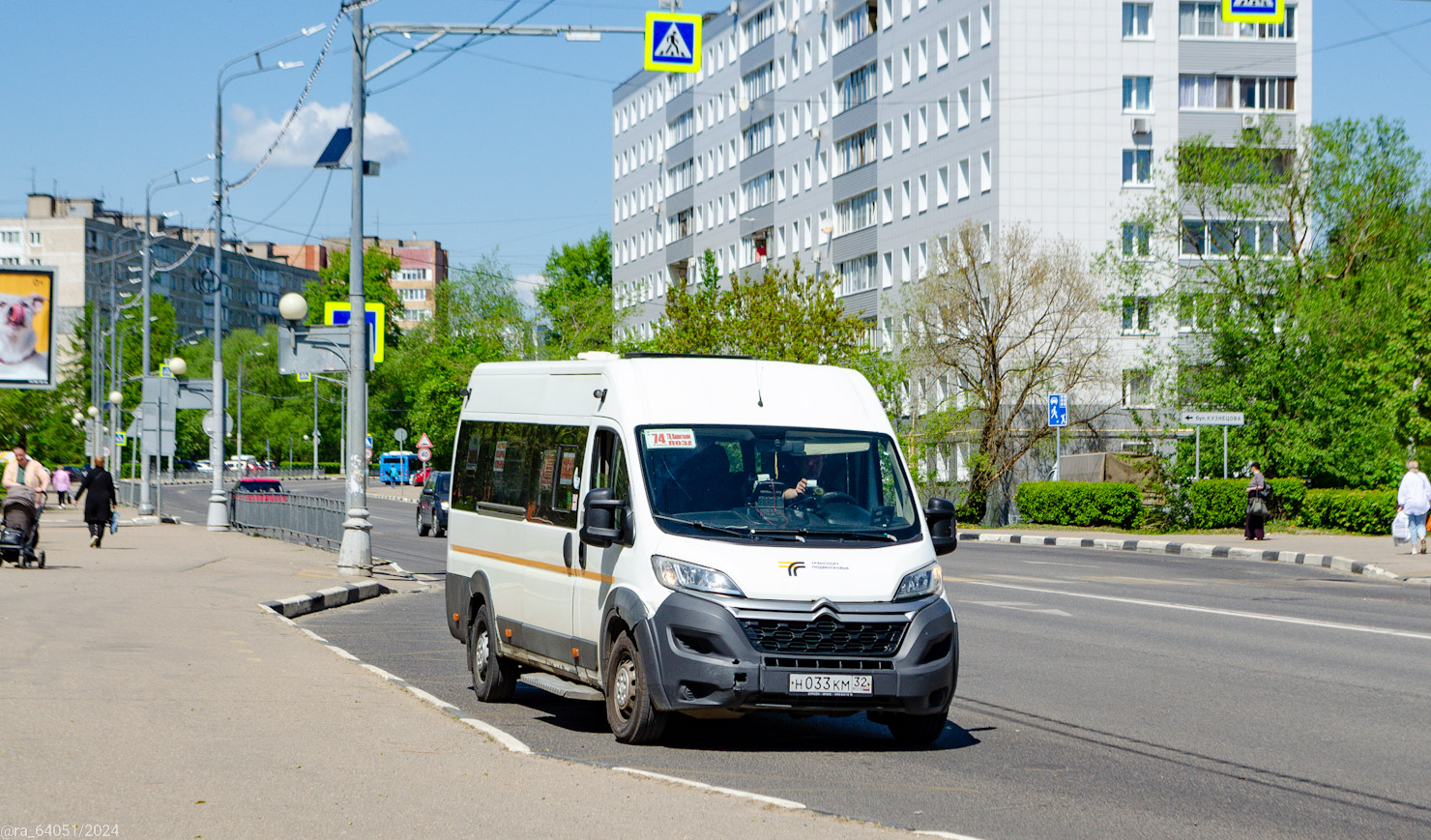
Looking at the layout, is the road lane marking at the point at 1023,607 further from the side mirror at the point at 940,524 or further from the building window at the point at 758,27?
the building window at the point at 758,27

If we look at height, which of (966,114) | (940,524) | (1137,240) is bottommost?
(940,524)

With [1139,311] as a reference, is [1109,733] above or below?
below

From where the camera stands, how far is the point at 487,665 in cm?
1200

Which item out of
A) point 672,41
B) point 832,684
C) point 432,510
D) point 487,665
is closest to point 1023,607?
point 672,41

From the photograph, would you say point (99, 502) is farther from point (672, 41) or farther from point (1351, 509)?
point (1351, 509)

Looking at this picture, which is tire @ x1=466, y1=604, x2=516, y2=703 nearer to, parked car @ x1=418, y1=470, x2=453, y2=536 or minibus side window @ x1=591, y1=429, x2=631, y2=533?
minibus side window @ x1=591, y1=429, x2=631, y2=533

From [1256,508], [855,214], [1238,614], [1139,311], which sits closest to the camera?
[1238,614]

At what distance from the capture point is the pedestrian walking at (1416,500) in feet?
99.7

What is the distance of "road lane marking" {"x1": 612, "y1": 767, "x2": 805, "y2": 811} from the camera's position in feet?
25.1

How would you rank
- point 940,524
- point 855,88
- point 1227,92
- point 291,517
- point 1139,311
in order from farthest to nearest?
point 855,88, point 1227,92, point 1139,311, point 291,517, point 940,524

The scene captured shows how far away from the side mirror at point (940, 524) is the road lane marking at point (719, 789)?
8.11ft

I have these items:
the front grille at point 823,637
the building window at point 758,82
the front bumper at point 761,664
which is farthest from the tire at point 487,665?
the building window at point 758,82

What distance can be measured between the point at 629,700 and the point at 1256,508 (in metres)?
28.4

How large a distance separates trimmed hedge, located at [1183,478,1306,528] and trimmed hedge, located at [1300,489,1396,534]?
0.48 m
